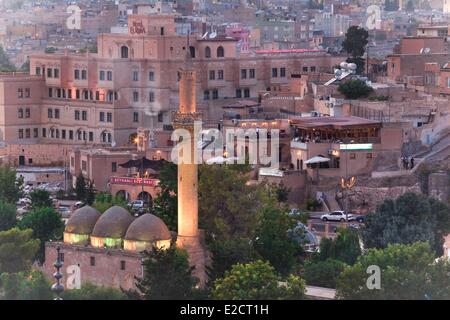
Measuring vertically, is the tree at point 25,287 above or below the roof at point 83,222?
below

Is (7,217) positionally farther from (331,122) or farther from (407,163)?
(407,163)

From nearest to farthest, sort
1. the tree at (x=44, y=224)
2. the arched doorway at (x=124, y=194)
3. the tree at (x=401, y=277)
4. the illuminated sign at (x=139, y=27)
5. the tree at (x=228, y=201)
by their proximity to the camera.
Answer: the tree at (x=401, y=277)
the tree at (x=228, y=201)
the tree at (x=44, y=224)
the arched doorway at (x=124, y=194)
the illuminated sign at (x=139, y=27)

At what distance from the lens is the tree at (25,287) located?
66.6ft

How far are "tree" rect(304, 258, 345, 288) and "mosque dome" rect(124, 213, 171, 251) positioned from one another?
1.43 meters

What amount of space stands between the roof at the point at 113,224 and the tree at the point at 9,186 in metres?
5.72

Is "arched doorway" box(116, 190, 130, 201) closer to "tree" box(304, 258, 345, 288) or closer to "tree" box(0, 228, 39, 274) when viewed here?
"tree" box(0, 228, 39, 274)

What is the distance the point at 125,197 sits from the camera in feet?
90.5

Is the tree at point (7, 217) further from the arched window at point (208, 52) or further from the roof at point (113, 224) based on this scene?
the arched window at point (208, 52)

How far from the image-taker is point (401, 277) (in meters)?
20.5

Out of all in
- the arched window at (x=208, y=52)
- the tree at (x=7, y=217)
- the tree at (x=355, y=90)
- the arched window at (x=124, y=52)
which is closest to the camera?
the tree at (x=7, y=217)

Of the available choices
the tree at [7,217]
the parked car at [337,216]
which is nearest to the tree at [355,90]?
the parked car at [337,216]

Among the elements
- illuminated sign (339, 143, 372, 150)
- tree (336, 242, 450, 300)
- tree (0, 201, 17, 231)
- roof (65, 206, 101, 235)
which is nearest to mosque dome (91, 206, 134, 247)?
roof (65, 206, 101, 235)

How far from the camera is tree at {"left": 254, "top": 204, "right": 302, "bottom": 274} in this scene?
2223cm

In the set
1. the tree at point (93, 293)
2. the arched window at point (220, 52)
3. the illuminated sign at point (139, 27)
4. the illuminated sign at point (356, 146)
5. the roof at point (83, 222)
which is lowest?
the tree at point (93, 293)
